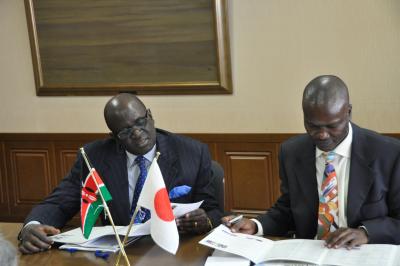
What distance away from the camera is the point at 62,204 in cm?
276

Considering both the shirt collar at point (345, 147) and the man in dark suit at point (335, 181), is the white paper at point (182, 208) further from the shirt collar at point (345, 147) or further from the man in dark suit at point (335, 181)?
the shirt collar at point (345, 147)

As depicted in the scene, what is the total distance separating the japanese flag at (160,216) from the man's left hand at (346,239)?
56cm

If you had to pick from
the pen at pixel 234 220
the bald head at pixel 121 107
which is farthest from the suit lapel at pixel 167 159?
the pen at pixel 234 220

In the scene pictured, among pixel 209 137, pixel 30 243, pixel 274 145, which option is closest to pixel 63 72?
pixel 209 137

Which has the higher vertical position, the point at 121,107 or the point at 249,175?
the point at 121,107

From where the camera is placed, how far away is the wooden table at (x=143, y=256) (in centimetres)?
213

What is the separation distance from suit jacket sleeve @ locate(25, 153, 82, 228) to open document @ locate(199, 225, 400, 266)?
2.90ft

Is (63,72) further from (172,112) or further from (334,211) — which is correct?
(334,211)

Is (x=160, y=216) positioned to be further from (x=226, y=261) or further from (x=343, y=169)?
(x=343, y=169)

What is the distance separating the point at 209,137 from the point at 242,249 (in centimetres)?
243

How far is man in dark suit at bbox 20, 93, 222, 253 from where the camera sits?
8.56 ft

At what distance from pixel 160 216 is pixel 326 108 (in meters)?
0.73

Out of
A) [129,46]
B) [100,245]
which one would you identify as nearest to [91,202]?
[100,245]

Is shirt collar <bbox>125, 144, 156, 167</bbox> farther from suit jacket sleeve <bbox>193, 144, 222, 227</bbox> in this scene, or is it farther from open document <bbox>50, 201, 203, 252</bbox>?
open document <bbox>50, 201, 203, 252</bbox>
